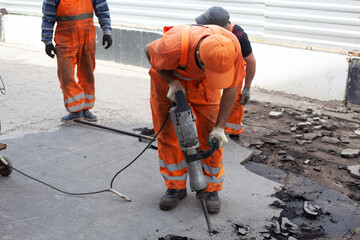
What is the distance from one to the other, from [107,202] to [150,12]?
573cm

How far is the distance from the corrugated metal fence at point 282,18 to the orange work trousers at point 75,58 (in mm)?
3033

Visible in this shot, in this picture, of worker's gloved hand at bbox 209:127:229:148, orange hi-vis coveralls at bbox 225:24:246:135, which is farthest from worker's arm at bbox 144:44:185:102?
orange hi-vis coveralls at bbox 225:24:246:135

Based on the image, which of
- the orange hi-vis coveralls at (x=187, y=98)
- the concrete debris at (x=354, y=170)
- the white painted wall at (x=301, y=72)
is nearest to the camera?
the orange hi-vis coveralls at (x=187, y=98)

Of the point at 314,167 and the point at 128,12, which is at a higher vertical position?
the point at 128,12

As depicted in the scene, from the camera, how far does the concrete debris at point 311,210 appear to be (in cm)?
339

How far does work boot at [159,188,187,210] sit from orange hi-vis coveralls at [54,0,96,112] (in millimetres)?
2352

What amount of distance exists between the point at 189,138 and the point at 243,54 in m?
1.71

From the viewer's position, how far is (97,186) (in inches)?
149

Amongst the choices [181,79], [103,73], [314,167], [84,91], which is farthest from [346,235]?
[103,73]

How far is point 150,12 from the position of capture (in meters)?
8.52

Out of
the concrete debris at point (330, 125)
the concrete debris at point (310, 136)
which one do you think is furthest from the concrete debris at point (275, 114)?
the concrete debris at point (310, 136)

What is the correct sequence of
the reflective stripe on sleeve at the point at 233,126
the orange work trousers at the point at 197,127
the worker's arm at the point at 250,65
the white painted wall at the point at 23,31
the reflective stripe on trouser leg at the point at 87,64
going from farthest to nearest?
the white painted wall at the point at 23,31
the reflective stripe on trouser leg at the point at 87,64
the reflective stripe on sleeve at the point at 233,126
the worker's arm at the point at 250,65
the orange work trousers at the point at 197,127

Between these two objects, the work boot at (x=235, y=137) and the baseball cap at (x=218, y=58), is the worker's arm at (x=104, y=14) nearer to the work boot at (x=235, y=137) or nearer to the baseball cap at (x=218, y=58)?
the work boot at (x=235, y=137)

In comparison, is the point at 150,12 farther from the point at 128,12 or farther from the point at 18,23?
the point at 18,23
